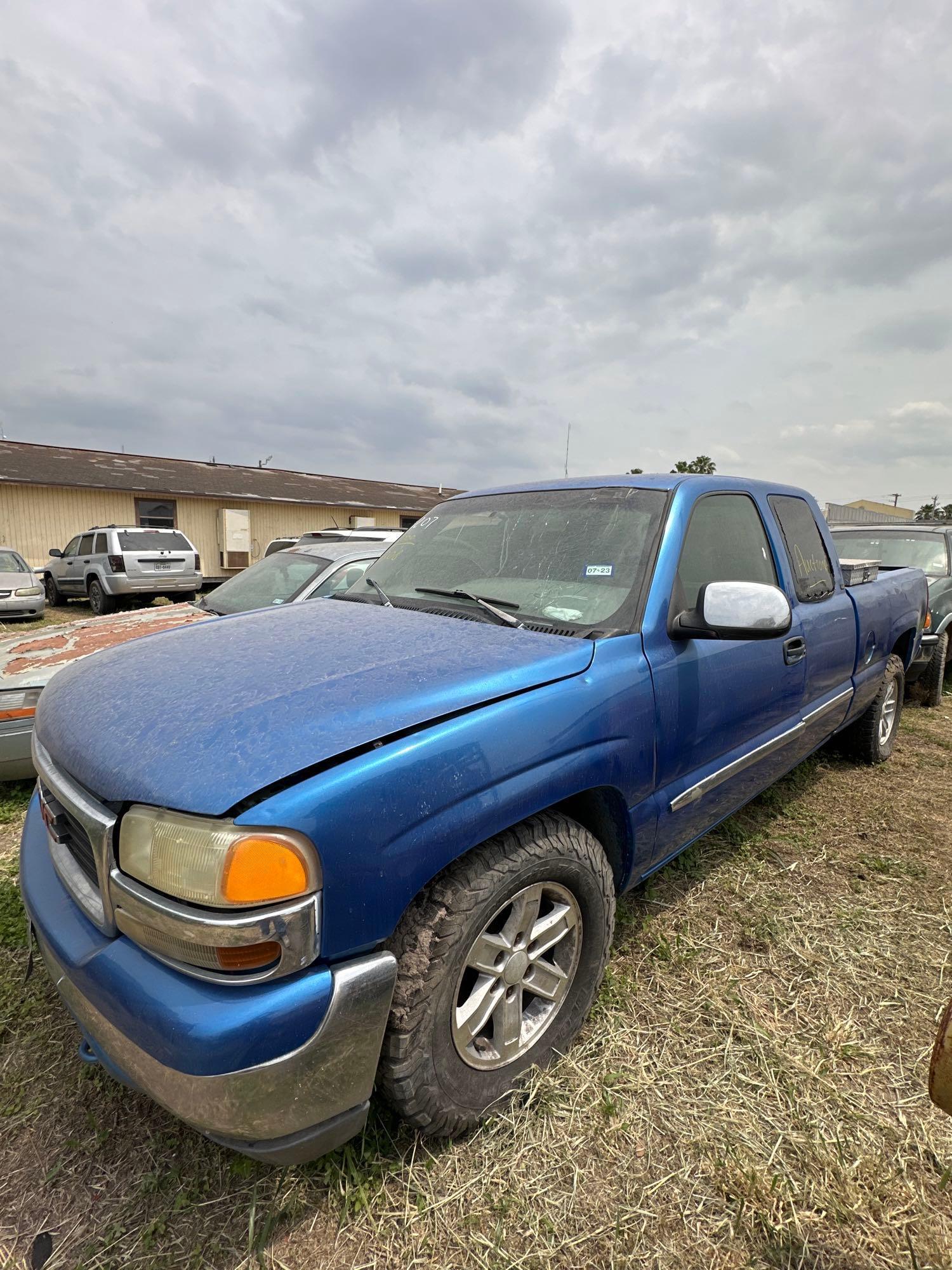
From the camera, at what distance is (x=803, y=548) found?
3432 millimetres

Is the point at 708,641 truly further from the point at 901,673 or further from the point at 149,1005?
the point at 901,673

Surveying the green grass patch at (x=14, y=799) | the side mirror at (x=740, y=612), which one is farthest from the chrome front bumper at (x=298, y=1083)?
the green grass patch at (x=14, y=799)

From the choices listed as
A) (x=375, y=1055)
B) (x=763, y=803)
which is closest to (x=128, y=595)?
(x=763, y=803)

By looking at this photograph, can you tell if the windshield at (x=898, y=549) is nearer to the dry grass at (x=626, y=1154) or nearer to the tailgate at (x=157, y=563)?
the dry grass at (x=626, y=1154)

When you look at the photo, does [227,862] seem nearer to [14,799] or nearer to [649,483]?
[649,483]

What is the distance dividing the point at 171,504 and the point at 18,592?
9.18 meters

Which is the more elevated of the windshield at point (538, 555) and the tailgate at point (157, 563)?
the windshield at point (538, 555)

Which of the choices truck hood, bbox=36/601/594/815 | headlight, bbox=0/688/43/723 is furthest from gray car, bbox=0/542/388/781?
truck hood, bbox=36/601/594/815

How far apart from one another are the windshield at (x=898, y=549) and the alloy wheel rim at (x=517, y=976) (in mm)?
6594

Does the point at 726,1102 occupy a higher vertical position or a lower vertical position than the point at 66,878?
lower

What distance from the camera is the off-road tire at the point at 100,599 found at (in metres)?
12.7

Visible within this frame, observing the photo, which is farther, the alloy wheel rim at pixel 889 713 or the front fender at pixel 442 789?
the alloy wheel rim at pixel 889 713

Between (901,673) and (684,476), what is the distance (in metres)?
3.08

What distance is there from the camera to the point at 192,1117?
51.6 inches
